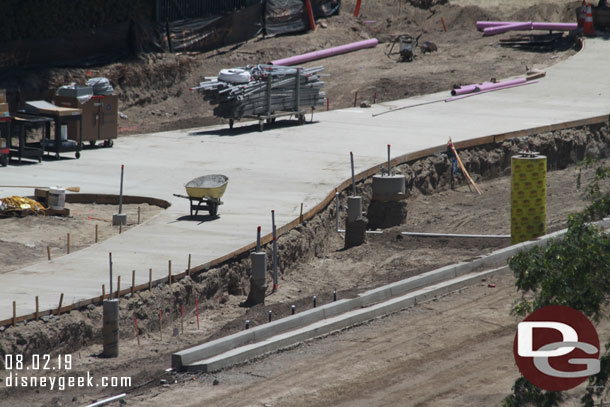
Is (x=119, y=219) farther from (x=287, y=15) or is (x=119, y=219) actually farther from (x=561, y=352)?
(x=287, y=15)

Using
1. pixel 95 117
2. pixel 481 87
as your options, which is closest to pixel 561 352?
pixel 95 117

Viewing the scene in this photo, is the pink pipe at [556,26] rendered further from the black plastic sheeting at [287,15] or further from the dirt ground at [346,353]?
the dirt ground at [346,353]

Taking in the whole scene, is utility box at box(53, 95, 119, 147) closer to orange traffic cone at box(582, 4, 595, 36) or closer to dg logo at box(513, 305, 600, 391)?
dg logo at box(513, 305, 600, 391)

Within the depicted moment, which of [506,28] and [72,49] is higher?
[506,28]

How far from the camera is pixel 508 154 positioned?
27406 millimetres

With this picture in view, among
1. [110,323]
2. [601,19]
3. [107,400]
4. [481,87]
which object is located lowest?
[107,400]

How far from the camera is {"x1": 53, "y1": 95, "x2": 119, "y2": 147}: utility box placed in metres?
26.1

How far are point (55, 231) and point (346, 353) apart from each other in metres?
Answer: 7.51


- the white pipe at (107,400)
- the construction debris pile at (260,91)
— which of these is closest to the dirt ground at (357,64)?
the construction debris pile at (260,91)

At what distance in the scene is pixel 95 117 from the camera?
26.4 meters

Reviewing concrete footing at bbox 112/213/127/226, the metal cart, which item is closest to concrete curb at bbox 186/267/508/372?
concrete footing at bbox 112/213/127/226

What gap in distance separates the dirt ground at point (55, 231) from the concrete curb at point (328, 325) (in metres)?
4.85

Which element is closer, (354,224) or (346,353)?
(346,353)

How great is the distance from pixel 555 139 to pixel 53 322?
18.5m
